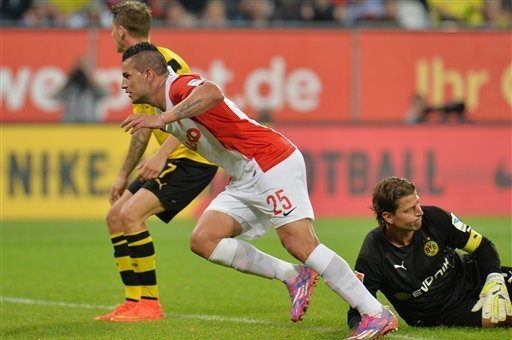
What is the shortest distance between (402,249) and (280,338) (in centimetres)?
101

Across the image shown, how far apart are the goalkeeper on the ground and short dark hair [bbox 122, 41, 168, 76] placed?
1698 mm

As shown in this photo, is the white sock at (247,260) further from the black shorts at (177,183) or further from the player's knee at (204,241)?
the black shorts at (177,183)

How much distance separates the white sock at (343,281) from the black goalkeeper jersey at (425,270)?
0.70ft

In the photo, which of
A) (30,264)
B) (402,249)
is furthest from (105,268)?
(402,249)

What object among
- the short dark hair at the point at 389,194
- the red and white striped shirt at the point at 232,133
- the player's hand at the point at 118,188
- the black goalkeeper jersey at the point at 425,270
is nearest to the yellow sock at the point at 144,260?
the player's hand at the point at 118,188

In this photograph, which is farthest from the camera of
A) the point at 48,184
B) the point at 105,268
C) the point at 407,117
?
the point at 407,117

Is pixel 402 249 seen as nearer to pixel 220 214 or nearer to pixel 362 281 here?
pixel 362 281

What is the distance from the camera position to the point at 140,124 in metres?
6.61

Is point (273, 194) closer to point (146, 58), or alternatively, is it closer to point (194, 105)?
point (194, 105)

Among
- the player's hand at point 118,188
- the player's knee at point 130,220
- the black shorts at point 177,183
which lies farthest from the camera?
the player's hand at point 118,188

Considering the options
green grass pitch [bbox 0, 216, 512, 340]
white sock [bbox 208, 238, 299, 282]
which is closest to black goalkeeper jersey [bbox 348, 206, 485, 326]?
green grass pitch [bbox 0, 216, 512, 340]

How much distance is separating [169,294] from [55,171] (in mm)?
7751

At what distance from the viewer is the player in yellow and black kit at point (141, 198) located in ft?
26.7

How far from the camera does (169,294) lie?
9.66 metres
